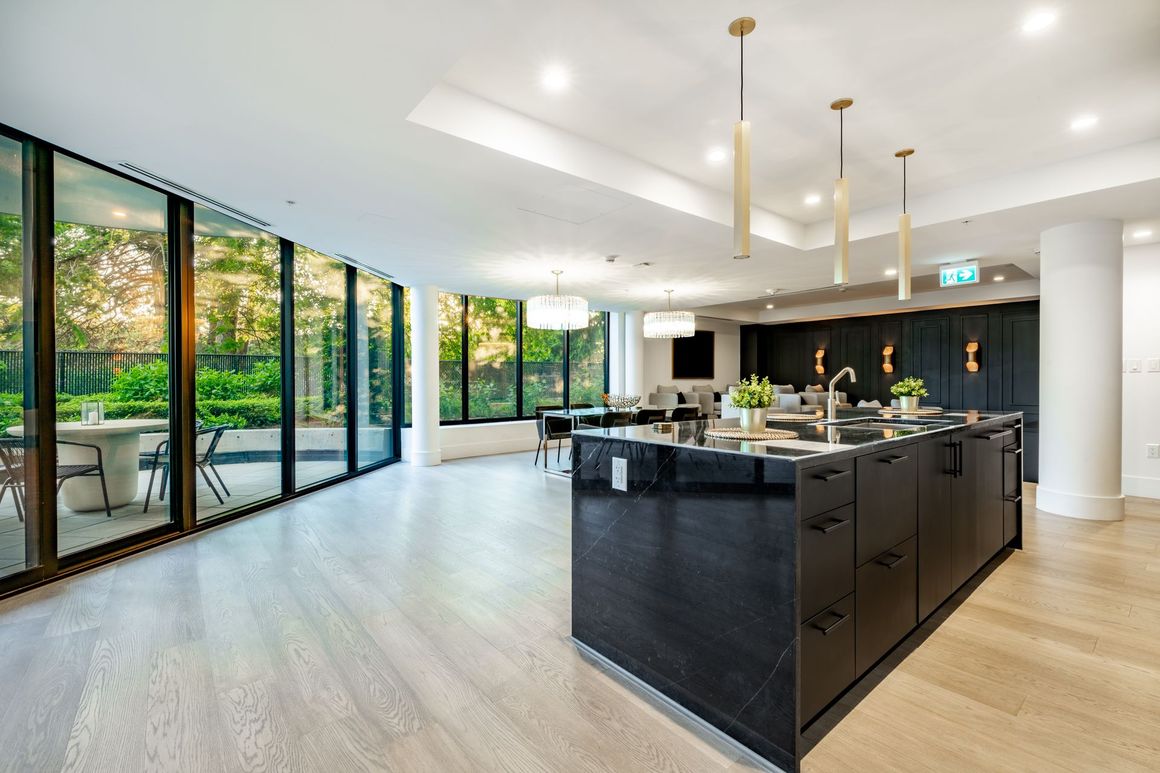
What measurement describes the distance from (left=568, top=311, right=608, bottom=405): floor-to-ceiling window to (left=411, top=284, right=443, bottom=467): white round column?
3.00m

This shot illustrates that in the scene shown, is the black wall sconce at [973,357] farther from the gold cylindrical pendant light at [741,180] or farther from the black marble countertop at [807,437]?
the gold cylindrical pendant light at [741,180]

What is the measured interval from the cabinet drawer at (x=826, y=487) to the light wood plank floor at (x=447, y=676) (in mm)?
766

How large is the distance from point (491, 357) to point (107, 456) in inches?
215

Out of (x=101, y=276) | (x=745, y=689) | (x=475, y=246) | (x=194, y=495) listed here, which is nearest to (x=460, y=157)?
(x=475, y=246)

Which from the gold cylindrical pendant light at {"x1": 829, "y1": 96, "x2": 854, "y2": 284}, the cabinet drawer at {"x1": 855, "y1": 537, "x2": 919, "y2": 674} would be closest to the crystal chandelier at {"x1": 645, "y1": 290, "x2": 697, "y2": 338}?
the gold cylindrical pendant light at {"x1": 829, "y1": 96, "x2": 854, "y2": 284}

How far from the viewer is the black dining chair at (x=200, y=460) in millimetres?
3752

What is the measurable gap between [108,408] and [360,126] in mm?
2572

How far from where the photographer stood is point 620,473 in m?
2.14

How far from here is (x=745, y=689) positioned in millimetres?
1685

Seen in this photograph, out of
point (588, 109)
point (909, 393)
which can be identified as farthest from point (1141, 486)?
point (588, 109)

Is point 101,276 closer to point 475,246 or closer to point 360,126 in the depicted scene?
point 360,126

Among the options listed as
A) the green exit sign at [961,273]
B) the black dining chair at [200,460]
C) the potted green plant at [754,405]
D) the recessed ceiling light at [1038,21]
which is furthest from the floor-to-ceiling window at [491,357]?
the recessed ceiling light at [1038,21]

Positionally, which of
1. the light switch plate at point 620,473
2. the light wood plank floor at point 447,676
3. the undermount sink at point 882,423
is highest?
the undermount sink at point 882,423

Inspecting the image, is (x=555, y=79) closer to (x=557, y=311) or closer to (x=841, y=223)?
(x=841, y=223)
